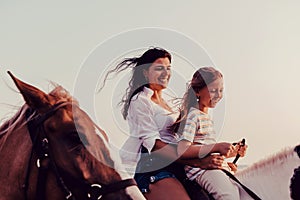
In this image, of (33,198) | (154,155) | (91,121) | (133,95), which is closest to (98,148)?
(91,121)

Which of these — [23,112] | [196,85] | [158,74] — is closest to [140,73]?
[158,74]

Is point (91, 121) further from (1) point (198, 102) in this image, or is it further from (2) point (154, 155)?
(1) point (198, 102)

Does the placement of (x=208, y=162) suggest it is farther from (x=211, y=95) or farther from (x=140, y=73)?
(x=140, y=73)

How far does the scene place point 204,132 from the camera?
16.8 feet

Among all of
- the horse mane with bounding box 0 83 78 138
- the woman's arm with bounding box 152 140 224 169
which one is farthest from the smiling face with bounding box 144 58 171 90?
the horse mane with bounding box 0 83 78 138

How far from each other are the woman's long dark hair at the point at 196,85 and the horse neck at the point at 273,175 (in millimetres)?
849

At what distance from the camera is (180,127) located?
512cm

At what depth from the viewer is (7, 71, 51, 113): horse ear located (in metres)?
3.83

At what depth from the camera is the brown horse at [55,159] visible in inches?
151

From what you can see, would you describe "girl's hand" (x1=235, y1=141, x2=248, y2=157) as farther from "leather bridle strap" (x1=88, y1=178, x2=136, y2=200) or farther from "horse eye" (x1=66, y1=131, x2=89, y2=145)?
"horse eye" (x1=66, y1=131, x2=89, y2=145)

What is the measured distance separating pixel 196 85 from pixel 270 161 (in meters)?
1.05

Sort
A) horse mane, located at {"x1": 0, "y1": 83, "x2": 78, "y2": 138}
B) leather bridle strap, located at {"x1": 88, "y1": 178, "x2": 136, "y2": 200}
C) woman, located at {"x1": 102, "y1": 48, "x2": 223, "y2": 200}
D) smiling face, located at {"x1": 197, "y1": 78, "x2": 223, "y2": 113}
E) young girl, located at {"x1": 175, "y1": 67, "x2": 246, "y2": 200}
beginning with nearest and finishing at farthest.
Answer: leather bridle strap, located at {"x1": 88, "y1": 178, "x2": 136, "y2": 200} < horse mane, located at {"x1": 0, "y1": 83, "x2": 78, "y2": 138} < young girl, located at {"x1": 175, "y1": 67, "x2": 246, "y2": 200} < woman, located at {"x1": 102, "y1": 48, "x2": 223, "y2": 200} < smiling face, located at {"x1": 197, "y1": 78, "x2": 223, "y2": 113}

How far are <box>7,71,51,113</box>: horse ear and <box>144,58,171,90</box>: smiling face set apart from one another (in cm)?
158

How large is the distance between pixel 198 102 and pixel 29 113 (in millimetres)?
1916
